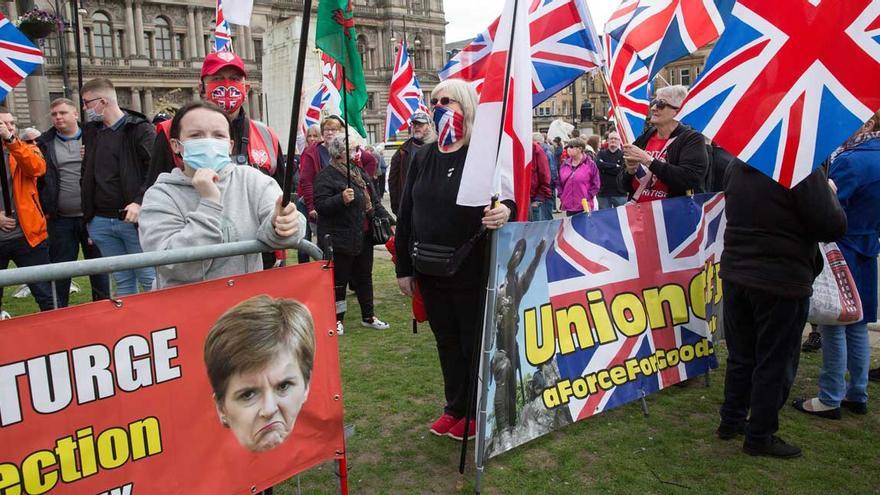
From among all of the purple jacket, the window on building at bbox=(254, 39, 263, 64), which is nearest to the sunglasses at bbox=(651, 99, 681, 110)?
the purple jacket

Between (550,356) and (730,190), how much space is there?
4.43ft

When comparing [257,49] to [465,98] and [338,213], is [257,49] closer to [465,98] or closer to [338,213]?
[338,213]

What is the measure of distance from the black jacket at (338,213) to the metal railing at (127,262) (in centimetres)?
359

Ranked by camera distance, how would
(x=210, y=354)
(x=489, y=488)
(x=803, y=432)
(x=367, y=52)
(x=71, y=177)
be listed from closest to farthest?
(x=210, y=354) < (x=489, y=488) < (x=803, y=432) < (x=71, y=177) < (x=367, y=52)

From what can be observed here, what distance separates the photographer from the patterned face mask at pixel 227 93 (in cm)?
406

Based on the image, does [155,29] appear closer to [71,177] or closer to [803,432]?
[71,177]

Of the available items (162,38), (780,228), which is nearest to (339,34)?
(780,228)

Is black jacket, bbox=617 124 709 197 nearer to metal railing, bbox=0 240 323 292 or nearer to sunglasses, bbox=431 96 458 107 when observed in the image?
sunglasses, bbox=431 96 458 107

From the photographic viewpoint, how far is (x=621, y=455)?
3855mm

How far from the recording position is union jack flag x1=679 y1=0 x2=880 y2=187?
2912mm

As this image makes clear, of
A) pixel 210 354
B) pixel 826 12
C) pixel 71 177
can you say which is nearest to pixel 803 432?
pixel 826 12

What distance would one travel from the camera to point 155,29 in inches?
2653

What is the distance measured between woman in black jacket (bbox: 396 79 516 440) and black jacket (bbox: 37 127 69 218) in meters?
3.92

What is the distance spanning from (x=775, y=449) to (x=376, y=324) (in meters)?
3.97
